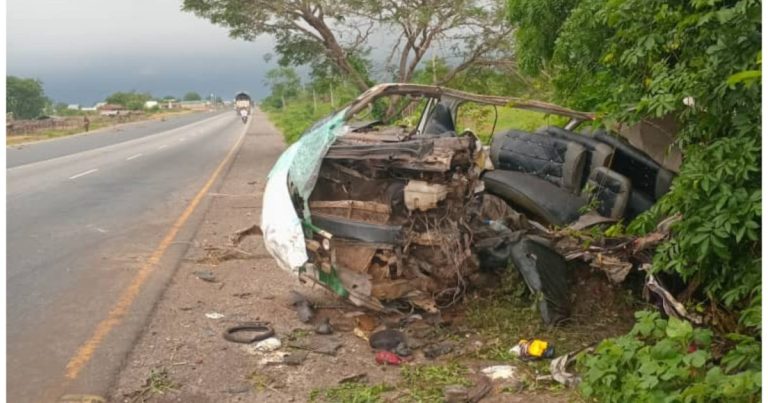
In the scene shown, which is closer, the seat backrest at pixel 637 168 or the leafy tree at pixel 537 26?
the seat backrest at pixel 637 168

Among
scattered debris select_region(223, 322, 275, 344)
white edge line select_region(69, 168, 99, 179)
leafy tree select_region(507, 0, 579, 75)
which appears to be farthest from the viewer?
white edge line select_region(69, 168, 99, 179)

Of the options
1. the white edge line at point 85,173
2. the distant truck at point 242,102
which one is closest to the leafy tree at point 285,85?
→ the distant truck at point 242,102

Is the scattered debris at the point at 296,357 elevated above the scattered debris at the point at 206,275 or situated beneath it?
situated beneath

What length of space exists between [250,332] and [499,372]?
1.91 meters

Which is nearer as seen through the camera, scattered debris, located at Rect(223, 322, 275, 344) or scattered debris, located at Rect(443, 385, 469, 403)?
scattered debris, located at Rect(443, 385, 469, 403)

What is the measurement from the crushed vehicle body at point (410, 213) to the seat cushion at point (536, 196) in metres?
0.01

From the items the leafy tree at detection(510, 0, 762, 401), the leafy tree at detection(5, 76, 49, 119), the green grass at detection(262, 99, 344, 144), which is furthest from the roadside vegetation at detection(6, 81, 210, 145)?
the leafy tree at detection(510, 0, 762, 401)

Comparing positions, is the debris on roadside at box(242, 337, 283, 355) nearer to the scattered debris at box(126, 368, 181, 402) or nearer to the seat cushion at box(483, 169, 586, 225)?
the scattered debris at box(126, 368, 181, 402)

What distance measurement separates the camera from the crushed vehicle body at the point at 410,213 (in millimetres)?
5727

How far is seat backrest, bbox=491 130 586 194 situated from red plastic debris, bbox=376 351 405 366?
8.09 ft

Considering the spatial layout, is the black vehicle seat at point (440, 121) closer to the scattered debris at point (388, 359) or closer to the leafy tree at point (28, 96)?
the scattered debris at point (388, 359)

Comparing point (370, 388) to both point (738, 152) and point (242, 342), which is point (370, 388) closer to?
point (242, 342)

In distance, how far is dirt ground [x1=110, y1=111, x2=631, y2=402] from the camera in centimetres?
457

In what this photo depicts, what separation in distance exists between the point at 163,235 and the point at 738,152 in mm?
7275
